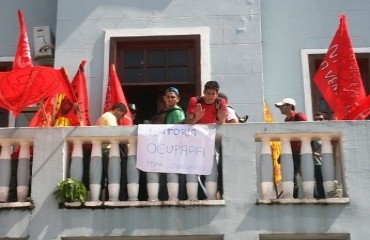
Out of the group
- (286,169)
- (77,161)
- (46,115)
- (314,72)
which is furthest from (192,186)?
(314,72)

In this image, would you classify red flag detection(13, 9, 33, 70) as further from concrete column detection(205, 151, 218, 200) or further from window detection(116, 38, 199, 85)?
concrete column detection(205, 151, 218, 200)

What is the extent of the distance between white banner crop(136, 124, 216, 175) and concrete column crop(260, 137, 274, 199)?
578 millimetres

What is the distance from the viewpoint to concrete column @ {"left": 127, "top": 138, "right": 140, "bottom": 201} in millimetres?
8898

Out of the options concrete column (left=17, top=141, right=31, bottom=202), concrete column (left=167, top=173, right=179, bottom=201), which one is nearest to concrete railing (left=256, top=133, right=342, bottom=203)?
concrete column (left=167, top=173, right=179, bottom=201)

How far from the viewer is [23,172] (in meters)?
9.09

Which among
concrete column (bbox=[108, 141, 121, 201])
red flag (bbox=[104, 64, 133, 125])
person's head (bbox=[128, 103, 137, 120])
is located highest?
red flag (bbox=[104, 64, 133, 125])

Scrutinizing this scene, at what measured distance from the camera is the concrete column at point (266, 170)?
8875 mm

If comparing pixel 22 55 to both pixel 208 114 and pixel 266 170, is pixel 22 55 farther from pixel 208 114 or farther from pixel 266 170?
pixel 266 170

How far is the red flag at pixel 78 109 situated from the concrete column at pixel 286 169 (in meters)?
2.83

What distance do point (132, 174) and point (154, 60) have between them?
308 centimetres

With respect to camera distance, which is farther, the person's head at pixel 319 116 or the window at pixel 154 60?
the window at pixel 154 60

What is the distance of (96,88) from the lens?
441 inches

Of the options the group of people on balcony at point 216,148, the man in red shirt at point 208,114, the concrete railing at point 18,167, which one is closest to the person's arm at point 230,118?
the group of people on balcony at point 216,148

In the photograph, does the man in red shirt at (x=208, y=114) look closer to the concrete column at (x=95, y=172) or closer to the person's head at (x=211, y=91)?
the person's head at (x=211, y=91)
